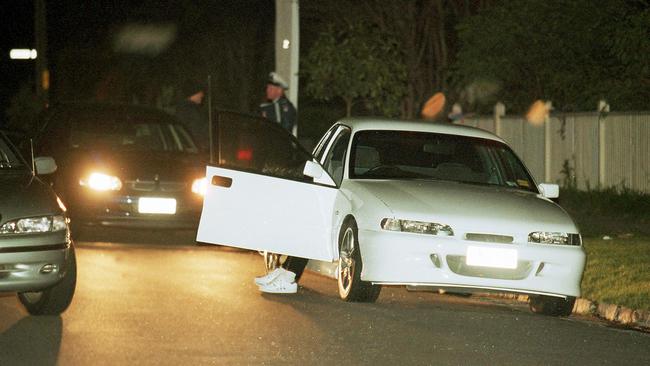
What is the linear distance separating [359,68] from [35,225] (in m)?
19.4

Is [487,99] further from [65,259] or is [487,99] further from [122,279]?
[65,259]

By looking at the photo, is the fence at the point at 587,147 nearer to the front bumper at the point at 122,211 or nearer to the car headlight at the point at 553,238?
the front bumper at the point at 122,211

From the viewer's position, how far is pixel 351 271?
10.9 meters

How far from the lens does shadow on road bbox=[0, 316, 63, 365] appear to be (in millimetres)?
8219

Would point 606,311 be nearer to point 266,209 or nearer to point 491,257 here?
point 491,257

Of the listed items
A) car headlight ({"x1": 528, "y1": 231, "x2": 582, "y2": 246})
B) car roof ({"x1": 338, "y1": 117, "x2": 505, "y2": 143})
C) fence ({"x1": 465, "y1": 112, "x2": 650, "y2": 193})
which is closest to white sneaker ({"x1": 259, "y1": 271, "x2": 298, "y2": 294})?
car roof ({"x1": 338, "y1": 117, "x2": 505, "y2": 143})

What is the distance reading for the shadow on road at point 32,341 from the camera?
27.0 ft

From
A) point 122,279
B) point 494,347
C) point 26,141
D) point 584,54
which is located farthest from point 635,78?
point 494,347

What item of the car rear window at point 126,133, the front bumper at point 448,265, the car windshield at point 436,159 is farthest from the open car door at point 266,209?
the car rear window at point 126,133

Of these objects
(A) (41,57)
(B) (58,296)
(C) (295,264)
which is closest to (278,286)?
(C) (295,264)

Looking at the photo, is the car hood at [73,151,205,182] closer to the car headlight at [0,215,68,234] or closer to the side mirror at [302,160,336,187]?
the side mirror at [302,160,336,187]

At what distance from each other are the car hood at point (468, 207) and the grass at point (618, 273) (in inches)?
35.5

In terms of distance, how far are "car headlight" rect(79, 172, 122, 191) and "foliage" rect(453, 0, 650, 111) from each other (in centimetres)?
945

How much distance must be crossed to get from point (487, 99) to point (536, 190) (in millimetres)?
17218
